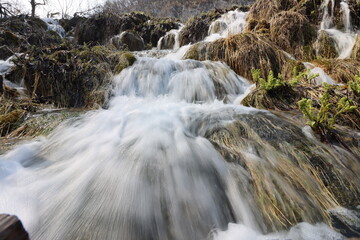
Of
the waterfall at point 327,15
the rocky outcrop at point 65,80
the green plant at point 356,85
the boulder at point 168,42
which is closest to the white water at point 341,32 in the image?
the waterfall at point 327,15

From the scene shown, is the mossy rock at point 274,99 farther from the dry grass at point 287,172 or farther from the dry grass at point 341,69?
the dry grass at point 341,69

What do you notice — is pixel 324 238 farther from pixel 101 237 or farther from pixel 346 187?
pixel 101 237

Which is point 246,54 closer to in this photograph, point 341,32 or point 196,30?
point 341,32

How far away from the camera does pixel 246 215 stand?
1479 millimetres

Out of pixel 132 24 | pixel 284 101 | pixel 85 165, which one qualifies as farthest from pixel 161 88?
pixel 132 24

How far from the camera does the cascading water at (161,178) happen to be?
1349 mm

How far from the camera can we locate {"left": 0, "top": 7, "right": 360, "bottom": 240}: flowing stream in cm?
135

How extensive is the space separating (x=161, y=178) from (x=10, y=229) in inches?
42.9

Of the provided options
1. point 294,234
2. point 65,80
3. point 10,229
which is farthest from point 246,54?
point 10,229

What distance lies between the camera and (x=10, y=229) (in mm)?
688

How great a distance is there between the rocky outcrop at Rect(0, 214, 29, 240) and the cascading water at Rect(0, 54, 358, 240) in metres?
0.60

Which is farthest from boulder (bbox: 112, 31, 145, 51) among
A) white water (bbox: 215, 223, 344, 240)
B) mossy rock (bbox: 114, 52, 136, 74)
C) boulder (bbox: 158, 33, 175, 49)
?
white water (bbox: 215, 223, 344, 240)

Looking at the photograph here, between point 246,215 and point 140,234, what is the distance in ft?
2.48

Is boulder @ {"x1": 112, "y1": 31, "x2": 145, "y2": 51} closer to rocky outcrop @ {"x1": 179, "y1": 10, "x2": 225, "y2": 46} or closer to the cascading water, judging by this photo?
rocky outcrop @ {"x1": 179, "y1": 10, "x2": 225, "y2": 46}
